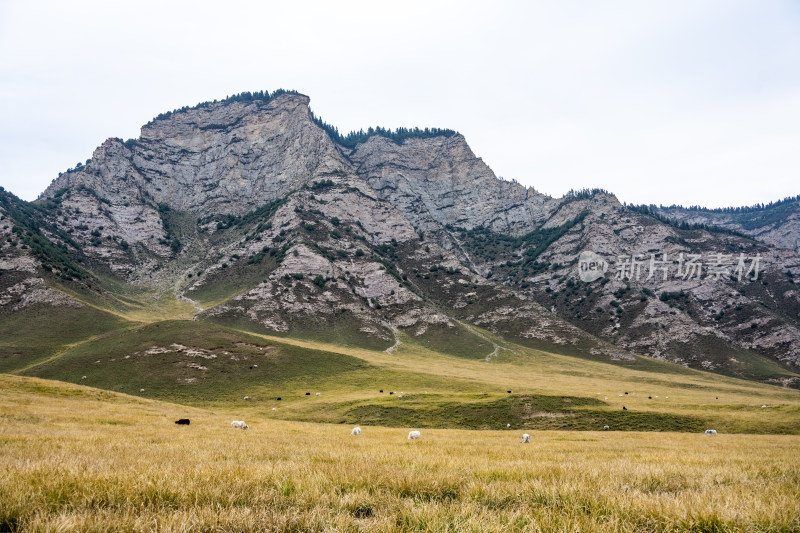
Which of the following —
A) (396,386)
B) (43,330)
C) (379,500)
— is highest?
(379,500)

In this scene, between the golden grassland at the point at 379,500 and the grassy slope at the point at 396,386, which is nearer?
the golden grassland at the point at 379,500

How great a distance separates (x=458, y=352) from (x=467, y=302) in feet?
181

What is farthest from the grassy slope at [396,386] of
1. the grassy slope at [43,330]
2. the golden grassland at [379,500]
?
the golden grassland at [379,500]

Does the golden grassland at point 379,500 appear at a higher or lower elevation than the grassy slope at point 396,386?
higher

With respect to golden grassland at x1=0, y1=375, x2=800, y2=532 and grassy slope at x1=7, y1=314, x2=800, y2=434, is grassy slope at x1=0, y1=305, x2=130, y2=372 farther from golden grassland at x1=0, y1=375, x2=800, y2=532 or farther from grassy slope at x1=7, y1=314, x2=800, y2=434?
golden grassland at x1=0, y1=375, x2=800, y2=532

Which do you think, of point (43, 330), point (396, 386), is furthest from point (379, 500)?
point (43, 330)

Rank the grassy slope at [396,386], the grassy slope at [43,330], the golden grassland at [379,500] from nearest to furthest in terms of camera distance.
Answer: the golden grassland at [379,500] → the grassy slope at [396,386] → the grassy slope at [43,330]

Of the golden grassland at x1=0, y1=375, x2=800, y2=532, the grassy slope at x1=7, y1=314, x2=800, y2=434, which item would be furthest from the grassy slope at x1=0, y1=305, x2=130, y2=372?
the golden grassland at x1=0, y1=375, x2=800, y2=532

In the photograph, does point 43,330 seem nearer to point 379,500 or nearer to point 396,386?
point 396,386

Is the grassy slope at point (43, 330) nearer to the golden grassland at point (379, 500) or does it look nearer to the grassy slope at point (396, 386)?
the grassy slope at point (396, 386)

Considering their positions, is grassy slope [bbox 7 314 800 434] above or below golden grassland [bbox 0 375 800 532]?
below

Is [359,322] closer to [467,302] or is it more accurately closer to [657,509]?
[467,302]

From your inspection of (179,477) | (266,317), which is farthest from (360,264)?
(179,477)

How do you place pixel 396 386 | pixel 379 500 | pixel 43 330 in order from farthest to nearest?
1. pixel 43 330
2. pixel 396 386
3. pixel 379 500
